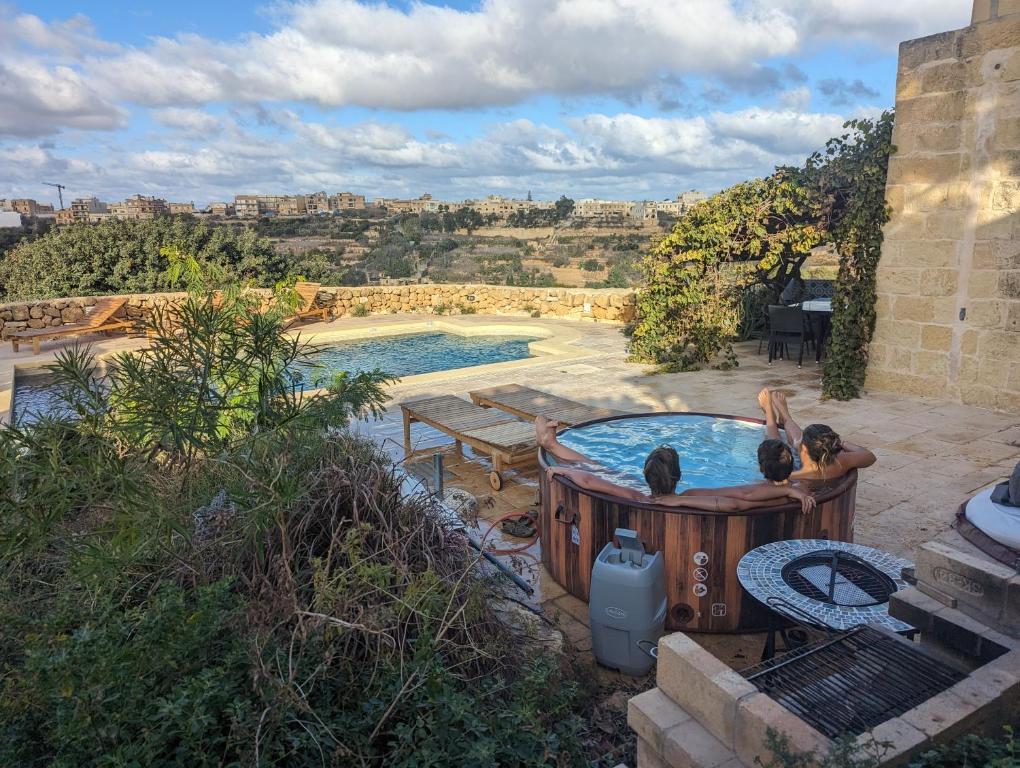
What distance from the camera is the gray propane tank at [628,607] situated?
3177mm

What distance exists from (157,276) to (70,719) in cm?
1659

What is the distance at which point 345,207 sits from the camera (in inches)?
3081

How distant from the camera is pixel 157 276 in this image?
16.7 metres

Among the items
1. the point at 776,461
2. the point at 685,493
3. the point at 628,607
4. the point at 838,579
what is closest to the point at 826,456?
the point at 776,461

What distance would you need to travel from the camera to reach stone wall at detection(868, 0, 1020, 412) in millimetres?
7098

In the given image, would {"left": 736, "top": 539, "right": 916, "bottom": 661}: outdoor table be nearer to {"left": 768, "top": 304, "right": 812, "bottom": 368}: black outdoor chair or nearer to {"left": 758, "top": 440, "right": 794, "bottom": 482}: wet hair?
{"left": 758, "top": 440, "right": 794, "bottom": 482}: wet hair

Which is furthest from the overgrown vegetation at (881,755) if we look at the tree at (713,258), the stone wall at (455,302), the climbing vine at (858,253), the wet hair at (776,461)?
the stone wall at (455,302)

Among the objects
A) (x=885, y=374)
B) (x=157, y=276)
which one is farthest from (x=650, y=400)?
(x=157, y=276)

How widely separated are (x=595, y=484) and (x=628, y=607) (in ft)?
2.67

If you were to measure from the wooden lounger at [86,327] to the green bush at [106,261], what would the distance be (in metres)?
2.70

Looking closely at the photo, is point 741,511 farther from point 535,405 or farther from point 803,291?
point 803,291

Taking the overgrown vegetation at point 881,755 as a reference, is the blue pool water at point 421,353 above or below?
below

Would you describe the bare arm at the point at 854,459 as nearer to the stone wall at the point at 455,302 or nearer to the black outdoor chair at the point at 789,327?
the black outdoor chair at the point at 789,327

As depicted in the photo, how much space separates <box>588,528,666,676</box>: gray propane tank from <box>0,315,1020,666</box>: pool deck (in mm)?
224
